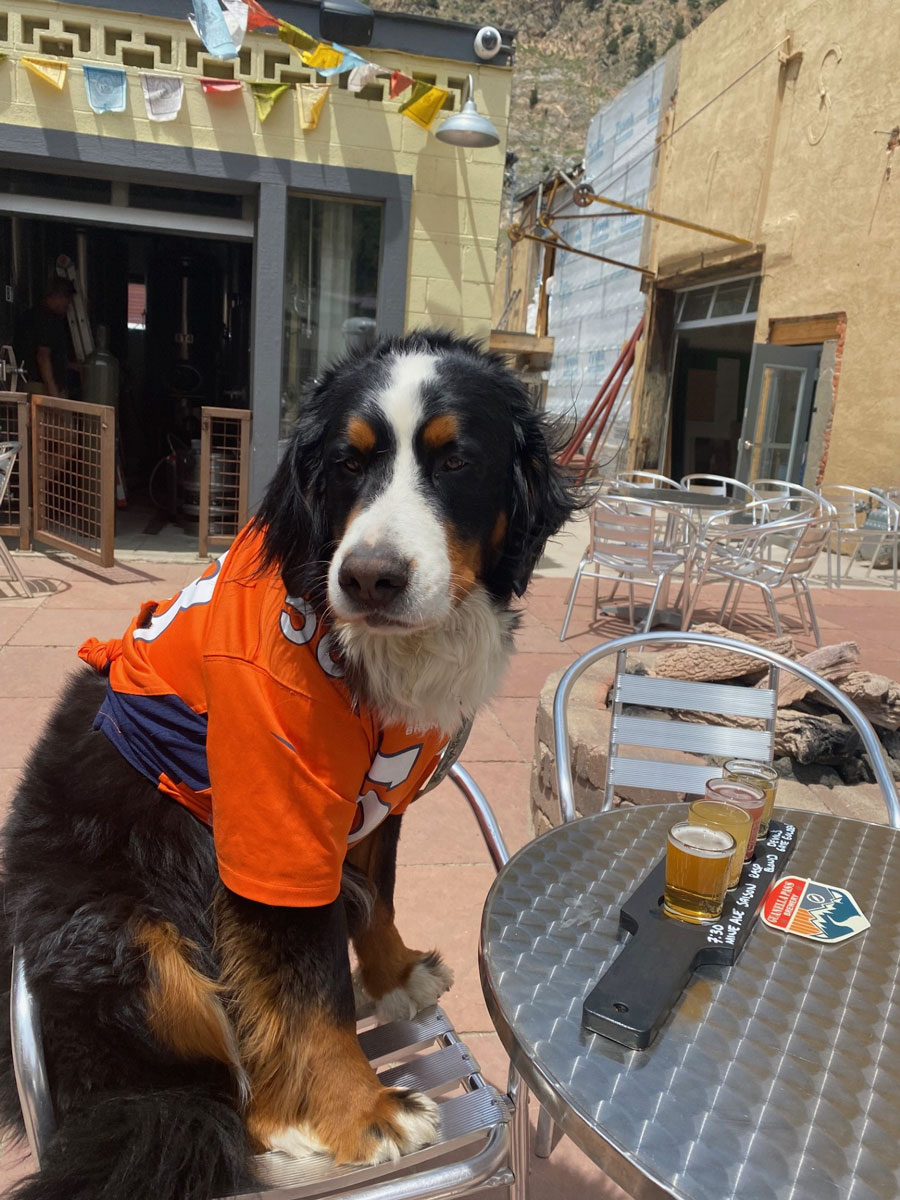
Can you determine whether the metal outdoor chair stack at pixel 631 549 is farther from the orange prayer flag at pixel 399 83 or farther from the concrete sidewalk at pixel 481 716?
the orange prayer flag at pixel 399 83

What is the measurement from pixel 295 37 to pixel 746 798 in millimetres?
6885

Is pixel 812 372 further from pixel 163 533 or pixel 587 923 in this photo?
pixel 587 923

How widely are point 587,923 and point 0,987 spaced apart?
1026mm

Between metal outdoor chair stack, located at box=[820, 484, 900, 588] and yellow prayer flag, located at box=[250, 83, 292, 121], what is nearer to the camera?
yellow prayer flag, located at box=[250, 83, 292, 121]

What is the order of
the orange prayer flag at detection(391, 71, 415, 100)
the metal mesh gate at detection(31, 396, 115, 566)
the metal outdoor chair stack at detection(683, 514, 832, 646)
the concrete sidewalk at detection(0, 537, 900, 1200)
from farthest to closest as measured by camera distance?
1. the orange prayer flag at detection(391, 71, 415, 100)
2. the metal mesh gate at detection(31, 396, 115, 566)
3. the metal outdoor chair stack at detection(683, 514, 832, 646)
4. the concrete sidewalk at detection(0, 537, 900, 1200)

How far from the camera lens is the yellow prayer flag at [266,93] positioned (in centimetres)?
677

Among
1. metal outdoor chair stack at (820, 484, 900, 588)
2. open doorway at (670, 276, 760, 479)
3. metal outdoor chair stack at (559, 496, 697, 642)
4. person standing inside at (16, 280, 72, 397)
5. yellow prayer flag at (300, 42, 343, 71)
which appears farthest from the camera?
open doorway at (670, 276, 760, 479)

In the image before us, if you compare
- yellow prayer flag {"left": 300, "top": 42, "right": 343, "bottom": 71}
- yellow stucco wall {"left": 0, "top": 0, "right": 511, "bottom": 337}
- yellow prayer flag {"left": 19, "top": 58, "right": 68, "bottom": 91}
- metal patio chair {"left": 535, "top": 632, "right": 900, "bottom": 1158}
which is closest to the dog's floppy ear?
metal patio chair {"left": 535, "top": 632, "right": 900, "bottom": 1158}

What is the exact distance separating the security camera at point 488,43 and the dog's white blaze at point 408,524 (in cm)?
655

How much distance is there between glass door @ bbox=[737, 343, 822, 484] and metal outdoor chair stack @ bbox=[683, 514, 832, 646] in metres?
5.55

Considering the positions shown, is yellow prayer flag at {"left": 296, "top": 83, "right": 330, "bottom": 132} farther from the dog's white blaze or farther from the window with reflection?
the dog's white blaze

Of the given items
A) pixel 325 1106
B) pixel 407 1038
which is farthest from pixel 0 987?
pixel 407 1038

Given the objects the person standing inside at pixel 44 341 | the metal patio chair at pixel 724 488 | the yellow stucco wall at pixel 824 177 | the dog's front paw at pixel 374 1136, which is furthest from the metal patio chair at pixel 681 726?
the yellow stucco wall at pixel 824 177

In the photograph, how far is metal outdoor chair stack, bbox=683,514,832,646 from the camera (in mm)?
5738
